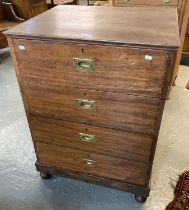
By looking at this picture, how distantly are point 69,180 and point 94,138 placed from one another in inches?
17.1

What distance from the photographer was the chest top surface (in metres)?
0.85

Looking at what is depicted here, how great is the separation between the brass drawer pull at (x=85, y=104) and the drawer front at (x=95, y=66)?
7cm

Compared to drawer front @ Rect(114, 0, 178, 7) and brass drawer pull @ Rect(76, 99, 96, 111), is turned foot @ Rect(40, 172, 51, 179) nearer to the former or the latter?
brass drawer pull @ Rect(76, 99, 96, 111)

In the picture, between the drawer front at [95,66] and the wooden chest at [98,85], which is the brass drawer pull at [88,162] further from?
the drawer front at [95,66]

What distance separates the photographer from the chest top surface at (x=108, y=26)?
85 cm

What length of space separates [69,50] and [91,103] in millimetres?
242

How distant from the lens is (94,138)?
1136 mm

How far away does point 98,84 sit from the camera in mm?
949

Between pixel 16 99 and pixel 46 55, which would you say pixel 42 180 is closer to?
pixel 46 55

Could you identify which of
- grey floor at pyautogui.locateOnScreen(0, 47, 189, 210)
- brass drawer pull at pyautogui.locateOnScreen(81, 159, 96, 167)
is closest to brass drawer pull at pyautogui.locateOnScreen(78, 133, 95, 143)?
brass drawer pull at pyautogui.locateOnScreen(81, 159, 96, 167)

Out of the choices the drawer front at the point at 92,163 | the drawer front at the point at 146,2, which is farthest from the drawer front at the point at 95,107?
the drawer front at the point at 146,2

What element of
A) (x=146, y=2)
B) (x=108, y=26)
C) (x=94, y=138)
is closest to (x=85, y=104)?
(x=94, y=138)

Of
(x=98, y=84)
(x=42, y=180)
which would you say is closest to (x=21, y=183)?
(x=42, y=180)

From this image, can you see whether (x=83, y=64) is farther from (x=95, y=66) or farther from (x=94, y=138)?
(x=94, y=138)
